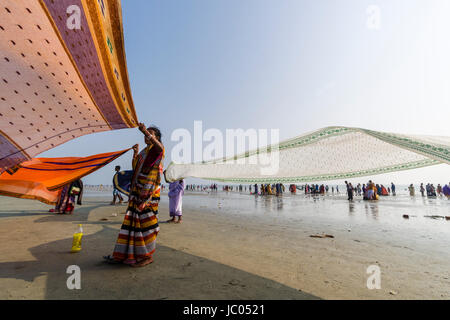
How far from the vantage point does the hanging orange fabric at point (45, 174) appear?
19.4 feet

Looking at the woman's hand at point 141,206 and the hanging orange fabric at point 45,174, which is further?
the hanging orange fabric at point 45,174

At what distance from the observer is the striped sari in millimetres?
3146

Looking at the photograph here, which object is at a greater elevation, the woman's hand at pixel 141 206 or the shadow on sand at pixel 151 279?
the woman's hand at pixel 141 206

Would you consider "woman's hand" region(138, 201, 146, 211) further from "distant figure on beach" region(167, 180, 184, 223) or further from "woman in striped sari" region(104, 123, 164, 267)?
"distant figure on beach" region(167, 180, 184, 223)

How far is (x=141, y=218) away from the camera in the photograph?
10.9ft

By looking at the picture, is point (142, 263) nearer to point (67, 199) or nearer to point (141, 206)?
point (141, 206)

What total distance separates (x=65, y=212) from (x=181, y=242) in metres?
7.47

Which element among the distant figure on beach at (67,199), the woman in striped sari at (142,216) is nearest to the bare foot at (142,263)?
the woman in striped sari at (142,216)

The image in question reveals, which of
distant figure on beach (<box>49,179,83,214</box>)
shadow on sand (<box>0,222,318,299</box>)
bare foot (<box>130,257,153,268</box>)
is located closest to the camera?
shadow on sand (<box>0,222,318,299</box>)

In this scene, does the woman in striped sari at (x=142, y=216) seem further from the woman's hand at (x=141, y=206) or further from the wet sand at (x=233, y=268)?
the wet sand at (x=233, y=268)

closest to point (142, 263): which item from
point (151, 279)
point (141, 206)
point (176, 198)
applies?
point (151, 279)

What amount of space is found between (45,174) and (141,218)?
5.42 meters

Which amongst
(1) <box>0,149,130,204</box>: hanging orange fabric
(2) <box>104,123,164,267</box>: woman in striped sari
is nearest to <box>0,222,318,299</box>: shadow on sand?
(2) <box>104,123,164,267</box>: woman in striped sari

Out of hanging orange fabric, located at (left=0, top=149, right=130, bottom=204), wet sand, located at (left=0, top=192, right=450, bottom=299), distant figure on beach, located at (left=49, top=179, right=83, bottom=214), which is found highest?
hanging orange fabric, located at (left=0, top=149, right=130, bottom=204)
